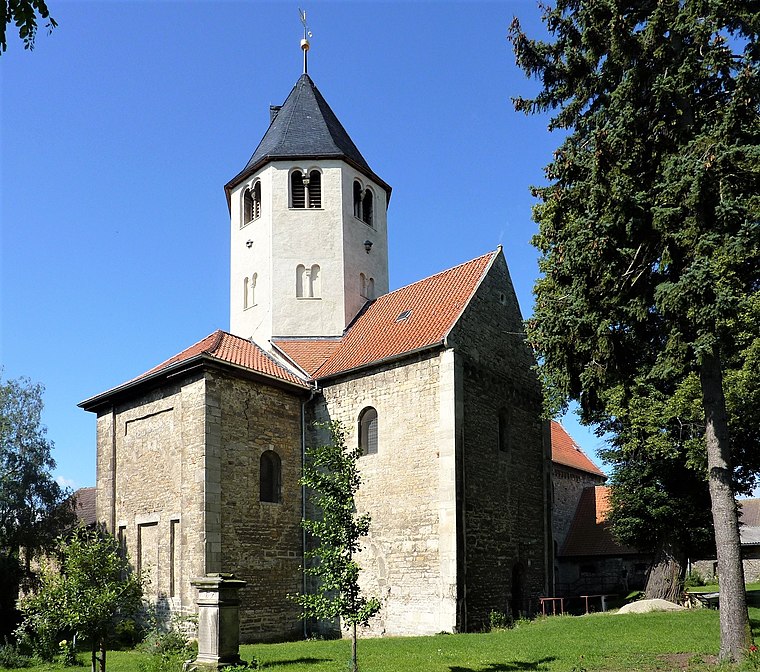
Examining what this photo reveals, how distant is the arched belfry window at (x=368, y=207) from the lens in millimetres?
Result: 26500

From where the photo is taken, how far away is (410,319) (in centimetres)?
2186

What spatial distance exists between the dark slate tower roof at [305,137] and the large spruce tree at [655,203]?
12.0 m

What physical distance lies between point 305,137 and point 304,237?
155 inches

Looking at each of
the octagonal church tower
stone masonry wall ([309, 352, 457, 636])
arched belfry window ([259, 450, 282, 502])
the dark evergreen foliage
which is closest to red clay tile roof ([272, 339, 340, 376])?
the octagonal church tower

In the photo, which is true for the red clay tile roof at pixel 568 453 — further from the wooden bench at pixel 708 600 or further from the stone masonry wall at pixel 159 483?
the stone masonry wall at pixel 159 483

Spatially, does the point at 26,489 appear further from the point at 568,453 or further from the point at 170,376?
the point at 568,453

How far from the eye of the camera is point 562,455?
1257 inches

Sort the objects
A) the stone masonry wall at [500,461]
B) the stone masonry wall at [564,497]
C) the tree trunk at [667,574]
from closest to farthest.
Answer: the stone masonry wall at [500,461]
the tree trunk at [667,574]
the stone masonry wall at [564,497]

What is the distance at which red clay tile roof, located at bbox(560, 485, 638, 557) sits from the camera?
2848cm

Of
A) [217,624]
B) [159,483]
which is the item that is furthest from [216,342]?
[217,624]

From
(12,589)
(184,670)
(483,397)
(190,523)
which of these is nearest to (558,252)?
(483,397)

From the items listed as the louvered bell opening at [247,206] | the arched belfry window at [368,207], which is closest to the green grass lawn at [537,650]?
the arched belfry window at [368,207]

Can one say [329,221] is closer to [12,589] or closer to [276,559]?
[276,559]

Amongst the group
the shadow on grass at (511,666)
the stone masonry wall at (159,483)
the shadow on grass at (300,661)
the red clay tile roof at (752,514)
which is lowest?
the red clay tile roof at (752,514)
